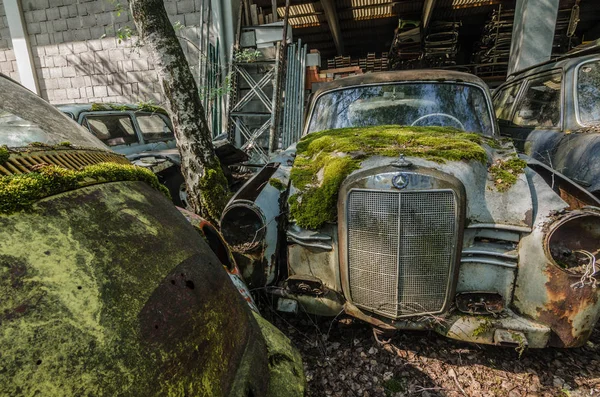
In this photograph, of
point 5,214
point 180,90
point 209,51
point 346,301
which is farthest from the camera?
point 209,51

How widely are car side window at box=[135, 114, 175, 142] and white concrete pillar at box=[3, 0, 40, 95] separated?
581 centimetres

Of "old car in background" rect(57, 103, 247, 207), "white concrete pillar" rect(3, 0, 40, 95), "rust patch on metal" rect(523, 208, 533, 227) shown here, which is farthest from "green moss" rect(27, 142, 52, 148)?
"white concrete pillar" rect(3, 0, 40, 95)

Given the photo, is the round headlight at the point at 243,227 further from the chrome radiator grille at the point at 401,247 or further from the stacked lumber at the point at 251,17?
the stacked lumber at the point at 251,17

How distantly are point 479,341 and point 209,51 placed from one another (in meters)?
7.88

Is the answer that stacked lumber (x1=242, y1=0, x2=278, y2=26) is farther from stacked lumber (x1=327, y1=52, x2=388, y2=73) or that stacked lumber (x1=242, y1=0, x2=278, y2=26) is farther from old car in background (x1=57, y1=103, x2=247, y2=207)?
old car in background (x1=57, y1=103, x2=247, y2=207)

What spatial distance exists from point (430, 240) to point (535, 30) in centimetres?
756

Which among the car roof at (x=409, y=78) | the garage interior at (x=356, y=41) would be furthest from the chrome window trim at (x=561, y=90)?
the garage interior at (x=356, y=41)

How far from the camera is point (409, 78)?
11.7ft

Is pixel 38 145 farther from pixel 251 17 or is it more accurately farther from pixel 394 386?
pixel 251 17

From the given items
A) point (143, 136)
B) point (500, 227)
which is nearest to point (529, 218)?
point (500, 227)

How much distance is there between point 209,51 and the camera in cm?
776

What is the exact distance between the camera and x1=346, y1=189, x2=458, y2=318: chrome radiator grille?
2.06m

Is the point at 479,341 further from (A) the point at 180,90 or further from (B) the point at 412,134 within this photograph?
(A) the point at 180,90

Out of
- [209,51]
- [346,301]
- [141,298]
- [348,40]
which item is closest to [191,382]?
[141,298]
